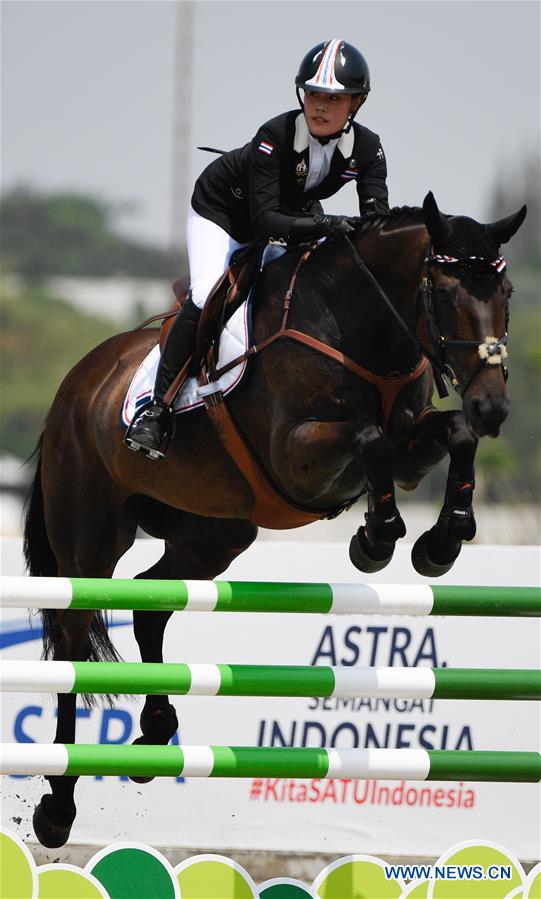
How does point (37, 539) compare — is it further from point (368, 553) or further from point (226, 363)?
point (368, 553)

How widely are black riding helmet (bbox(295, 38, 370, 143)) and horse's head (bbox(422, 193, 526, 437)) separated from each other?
510 millimetres

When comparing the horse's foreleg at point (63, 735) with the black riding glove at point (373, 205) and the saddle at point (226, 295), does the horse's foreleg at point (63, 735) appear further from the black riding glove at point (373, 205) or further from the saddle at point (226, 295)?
the black riding glove at point (373, 205)

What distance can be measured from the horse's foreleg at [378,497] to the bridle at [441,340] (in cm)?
27

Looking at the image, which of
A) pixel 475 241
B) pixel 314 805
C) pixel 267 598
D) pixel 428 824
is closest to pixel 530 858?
pixel 428 824

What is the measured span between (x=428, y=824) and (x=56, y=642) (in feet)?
6.09

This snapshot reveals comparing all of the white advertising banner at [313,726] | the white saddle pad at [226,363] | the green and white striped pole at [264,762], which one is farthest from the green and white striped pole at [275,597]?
the white advertising banner at [313,726]

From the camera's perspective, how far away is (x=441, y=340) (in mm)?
3533

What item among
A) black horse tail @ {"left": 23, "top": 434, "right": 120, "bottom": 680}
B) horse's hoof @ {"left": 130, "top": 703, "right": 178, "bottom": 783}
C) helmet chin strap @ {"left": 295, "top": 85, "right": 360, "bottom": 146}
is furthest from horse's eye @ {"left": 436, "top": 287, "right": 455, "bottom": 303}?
black horse tail @ {"left": 23, "top": 434, "right": 120, "bottom": 680}

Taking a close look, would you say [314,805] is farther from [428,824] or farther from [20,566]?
[20,566]

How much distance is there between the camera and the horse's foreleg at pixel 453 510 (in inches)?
142

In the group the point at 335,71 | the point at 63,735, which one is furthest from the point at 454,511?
the point at 63,735

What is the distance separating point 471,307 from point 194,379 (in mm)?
1106

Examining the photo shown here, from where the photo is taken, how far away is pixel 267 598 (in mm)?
3492

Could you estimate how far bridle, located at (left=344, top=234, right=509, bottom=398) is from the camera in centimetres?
342
